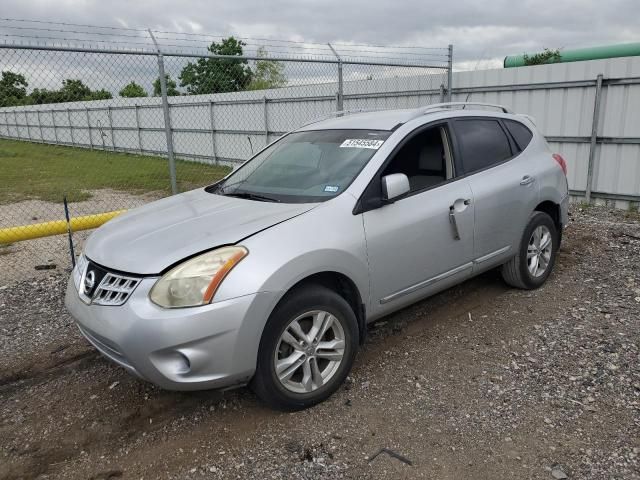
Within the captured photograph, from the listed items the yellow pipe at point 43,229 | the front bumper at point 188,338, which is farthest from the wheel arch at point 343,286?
the yellow pipe at point 43,229

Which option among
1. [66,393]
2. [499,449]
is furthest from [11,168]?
[499,449]

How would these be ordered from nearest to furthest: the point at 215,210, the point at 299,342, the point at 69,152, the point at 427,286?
the point at 299,342 < the point at 215,210 < the point at 427,286 < the point at 69,152

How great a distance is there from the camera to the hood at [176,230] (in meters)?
2.80

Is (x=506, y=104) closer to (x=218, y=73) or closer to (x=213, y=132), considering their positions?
(x=218, y=73)

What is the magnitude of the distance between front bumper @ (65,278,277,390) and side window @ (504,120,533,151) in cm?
303

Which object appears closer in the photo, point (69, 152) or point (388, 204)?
point (388, 204)

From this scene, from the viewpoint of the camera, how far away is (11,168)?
19.2m

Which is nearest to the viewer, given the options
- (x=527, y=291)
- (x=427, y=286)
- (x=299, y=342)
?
(x=299, y=342)

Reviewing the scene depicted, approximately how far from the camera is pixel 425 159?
13.1 ft

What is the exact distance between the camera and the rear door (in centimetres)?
410

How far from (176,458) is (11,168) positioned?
19.9 metres

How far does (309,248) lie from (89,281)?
1271 millimetres

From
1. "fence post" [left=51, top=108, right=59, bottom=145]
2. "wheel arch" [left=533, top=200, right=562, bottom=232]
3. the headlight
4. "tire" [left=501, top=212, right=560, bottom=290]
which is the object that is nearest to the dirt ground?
the headlight

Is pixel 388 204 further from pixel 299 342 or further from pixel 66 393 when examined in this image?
pixel 66 393
